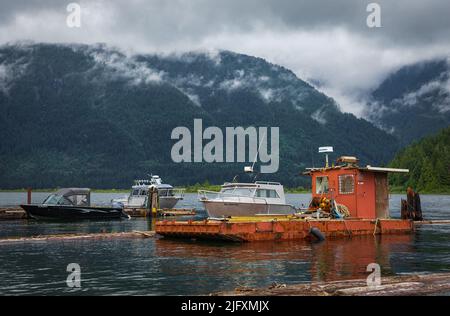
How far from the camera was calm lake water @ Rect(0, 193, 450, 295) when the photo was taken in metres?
19.0

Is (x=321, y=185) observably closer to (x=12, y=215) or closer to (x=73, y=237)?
(x=73, y=237)

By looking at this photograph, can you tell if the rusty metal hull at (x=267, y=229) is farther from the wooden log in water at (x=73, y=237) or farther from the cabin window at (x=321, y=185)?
the cabin window at (x=321, y=185)

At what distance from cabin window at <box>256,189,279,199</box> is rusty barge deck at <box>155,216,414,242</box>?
422 cm

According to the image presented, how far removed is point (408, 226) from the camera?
Answer: 127 feet

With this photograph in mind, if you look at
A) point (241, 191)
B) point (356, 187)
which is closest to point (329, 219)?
point (356, 187)

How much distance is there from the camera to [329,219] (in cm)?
3466

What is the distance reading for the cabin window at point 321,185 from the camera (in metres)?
38.2

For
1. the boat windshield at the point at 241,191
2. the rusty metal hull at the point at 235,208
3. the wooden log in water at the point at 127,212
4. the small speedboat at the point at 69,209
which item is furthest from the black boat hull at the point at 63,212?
the boat windshield at the point at 241,191

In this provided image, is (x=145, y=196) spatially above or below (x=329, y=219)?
above

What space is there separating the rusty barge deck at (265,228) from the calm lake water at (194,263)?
56cm

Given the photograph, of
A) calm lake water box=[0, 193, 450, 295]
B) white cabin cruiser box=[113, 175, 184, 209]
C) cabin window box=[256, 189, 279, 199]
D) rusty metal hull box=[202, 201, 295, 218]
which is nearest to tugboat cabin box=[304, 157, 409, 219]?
calm lake water box=[0, 193, 450, 295]

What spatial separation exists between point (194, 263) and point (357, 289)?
10.2 metres

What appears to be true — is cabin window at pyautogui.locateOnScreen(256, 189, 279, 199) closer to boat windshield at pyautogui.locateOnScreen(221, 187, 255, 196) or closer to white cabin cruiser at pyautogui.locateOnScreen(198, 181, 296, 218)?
white cabin cruiser at pyautogui.locateOnScreen(198, 181, 296, 218)
